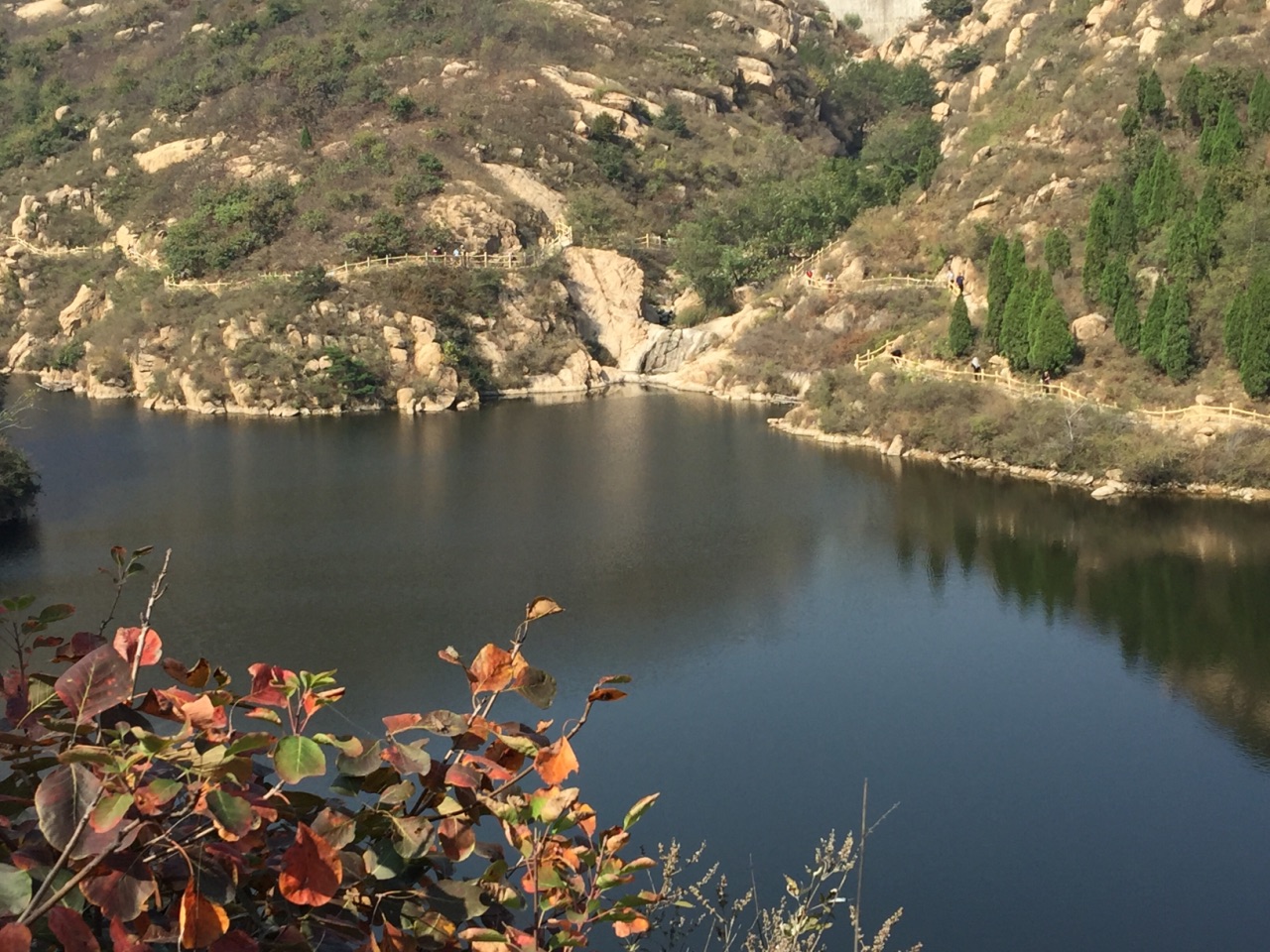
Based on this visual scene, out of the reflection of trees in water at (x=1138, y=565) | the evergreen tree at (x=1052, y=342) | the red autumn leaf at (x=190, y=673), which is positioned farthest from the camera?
the evergreen tree at (x=1052, y=342)

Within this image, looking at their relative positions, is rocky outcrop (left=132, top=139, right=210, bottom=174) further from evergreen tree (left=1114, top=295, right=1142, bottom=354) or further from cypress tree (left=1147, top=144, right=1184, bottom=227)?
evergreen tree (left=1114, top=295, right=1142, bottom=354)

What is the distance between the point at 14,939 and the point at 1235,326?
1136 inches

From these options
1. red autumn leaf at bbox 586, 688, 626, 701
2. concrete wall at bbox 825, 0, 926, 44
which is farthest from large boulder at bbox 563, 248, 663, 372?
red autumn leaf at bbox 586, 688, 626, 701

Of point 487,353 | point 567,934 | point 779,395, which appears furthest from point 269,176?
point 567,934

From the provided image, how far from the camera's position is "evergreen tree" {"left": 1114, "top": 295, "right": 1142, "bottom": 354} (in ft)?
99.8

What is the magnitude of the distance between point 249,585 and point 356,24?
43.0 m

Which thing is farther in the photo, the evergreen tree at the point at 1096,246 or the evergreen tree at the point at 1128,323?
the evergreen tree at the point at 1096,246

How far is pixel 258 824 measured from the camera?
359 cm

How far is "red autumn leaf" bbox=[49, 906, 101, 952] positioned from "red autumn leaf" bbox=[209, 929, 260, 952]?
0.94ft

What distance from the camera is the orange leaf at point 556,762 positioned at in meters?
3.91

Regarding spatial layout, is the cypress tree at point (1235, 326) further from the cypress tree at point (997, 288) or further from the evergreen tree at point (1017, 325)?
the cypress tree at point (997, 288)

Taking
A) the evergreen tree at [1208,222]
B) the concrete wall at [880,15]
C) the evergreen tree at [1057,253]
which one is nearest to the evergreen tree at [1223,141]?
the evergreen tree at [1208,222]

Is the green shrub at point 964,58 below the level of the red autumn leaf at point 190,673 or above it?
above

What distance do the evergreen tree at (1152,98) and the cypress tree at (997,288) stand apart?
23.5 feet
